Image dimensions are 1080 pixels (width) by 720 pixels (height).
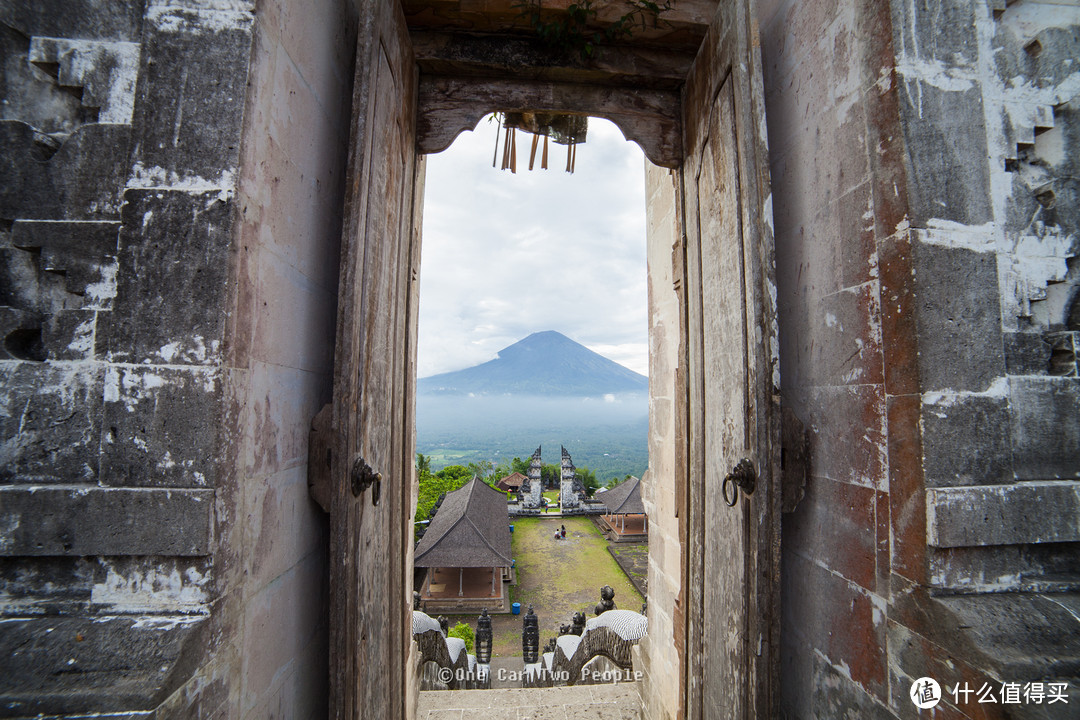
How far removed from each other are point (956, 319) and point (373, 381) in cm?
244

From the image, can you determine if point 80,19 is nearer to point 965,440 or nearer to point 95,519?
point 95,519

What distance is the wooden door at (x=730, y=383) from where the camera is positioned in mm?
2105

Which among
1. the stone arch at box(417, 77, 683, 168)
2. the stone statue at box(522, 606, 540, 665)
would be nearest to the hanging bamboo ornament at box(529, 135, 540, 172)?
the stone arch at box(417, 77, 683, 168)

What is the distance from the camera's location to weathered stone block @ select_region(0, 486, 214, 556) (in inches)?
62.7

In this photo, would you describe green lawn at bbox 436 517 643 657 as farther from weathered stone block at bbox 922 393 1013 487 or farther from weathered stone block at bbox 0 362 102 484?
weathered stone block at bbox 0 362 102 484

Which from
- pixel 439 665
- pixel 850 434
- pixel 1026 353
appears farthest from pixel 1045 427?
pixel 439 665

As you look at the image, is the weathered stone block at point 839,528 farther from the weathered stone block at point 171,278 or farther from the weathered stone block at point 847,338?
the weathered stone block at point 171,278

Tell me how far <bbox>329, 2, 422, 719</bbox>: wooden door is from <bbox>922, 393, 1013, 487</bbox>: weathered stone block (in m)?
2.19

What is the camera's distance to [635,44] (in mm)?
3125

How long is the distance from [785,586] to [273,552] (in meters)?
2.40

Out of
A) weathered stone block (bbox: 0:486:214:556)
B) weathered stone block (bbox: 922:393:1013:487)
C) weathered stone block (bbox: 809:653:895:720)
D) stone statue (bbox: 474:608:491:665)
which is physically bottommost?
stone statue (bbox: 474:608:491:665)

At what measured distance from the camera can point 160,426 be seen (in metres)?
1.63

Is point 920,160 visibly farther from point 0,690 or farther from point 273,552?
point 0,690

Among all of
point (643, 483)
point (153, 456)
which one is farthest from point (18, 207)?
point (643, 483)
